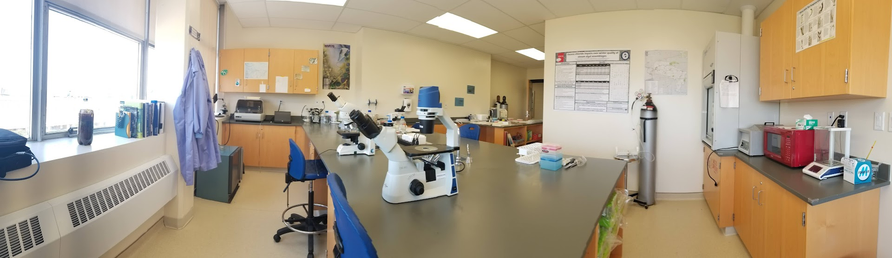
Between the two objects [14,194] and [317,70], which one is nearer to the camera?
[14,194]

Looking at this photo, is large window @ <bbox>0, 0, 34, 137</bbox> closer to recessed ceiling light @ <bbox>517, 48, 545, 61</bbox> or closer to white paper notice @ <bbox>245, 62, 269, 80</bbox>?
white paper notice @ <bbox>245, 62, 269, 80</bbox>

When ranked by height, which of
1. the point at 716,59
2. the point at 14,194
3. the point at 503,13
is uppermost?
the point at 503,13

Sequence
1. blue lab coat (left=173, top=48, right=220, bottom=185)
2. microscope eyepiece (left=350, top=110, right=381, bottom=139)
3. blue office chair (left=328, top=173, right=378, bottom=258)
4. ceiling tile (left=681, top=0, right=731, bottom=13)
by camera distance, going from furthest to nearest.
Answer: ceiling tile (left=681, top=0, right=731, bottom=13), blue lab coat (left=173, top=48, right=220, bottom=185), microscope eyepiece (left=350, top=110, right=381, bottom=139), blue office chair (left=328, top=173, right=378, bottom=258)

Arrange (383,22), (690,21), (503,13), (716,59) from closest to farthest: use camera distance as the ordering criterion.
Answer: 1. (716,59)
2. (690,21)
3. (503,13)
4. (383,22)

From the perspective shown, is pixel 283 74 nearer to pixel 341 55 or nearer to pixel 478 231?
pixel 341 55

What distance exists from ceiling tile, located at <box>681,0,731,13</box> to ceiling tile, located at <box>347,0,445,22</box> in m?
2.89

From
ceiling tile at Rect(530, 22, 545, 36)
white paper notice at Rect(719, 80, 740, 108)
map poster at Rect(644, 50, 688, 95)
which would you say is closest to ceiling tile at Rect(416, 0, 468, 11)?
ceiling tile at Rect(530, 22, 545, 36)

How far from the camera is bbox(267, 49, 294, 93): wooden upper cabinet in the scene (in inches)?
196

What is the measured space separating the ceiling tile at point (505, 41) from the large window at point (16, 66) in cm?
498

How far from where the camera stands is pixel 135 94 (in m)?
3.07

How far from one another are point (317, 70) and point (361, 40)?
2.86 ft

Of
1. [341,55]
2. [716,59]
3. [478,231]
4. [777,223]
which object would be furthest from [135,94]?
[716,59]

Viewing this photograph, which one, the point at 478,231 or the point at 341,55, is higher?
the point at 341,55

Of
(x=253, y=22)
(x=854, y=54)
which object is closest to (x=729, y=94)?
(x=854, y=54)
